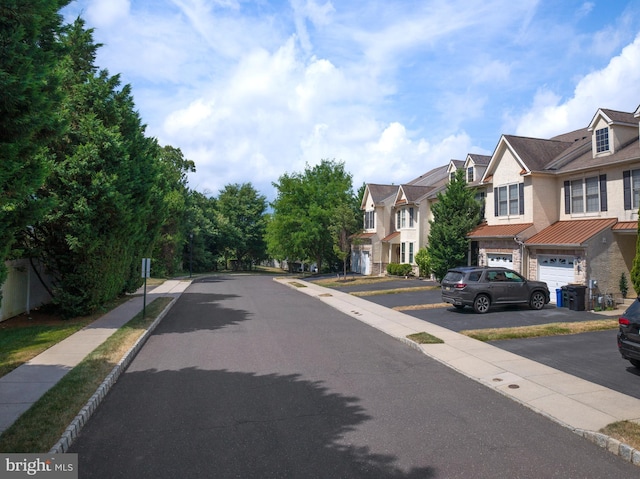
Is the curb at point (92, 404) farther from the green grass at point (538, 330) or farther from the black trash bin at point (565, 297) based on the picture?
the black trash bin at point (565, 297)

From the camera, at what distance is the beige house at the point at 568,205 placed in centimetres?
1755

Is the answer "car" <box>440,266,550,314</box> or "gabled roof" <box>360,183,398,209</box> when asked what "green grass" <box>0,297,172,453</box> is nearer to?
"car" <box>440,266,550,314</box>

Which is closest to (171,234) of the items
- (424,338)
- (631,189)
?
(424,338)

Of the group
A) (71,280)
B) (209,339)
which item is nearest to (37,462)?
(209,339)

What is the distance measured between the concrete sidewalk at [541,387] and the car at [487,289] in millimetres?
3542

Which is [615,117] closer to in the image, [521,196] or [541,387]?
[521,196]

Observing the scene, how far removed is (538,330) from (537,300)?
496 cm

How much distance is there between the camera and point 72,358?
9.58 m

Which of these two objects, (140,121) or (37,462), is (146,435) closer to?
(37,462)

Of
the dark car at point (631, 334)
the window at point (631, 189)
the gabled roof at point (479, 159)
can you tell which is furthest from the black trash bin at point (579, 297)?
the gabled roof at point (479, 159)

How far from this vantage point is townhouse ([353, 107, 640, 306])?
17562mm

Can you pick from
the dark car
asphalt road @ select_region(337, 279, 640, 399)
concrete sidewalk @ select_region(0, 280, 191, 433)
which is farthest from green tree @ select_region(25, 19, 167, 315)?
the dark car

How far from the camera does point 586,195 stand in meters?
19.8

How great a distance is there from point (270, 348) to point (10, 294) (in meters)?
9.72
